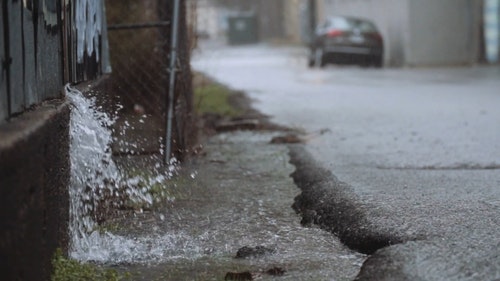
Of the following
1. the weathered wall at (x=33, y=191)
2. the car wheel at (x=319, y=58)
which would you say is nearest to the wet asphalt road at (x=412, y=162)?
the weathered wall at (x=33, y=191)

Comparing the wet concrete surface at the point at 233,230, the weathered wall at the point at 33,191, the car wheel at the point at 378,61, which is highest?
the weathered wall at the point at 33,191

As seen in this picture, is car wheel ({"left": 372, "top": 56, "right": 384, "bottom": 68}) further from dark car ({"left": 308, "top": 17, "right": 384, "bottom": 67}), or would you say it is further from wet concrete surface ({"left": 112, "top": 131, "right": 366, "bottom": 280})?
wet concrete surface ({"left": 112, "top": 131, "right": 366, "bottom": 280})

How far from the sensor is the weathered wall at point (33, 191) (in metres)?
2.88

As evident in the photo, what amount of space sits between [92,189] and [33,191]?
1974 millimetres

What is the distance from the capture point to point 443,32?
2736 centimetres

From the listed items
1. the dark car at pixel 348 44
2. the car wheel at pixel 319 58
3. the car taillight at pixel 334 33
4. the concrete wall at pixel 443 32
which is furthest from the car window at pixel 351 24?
the concrete wall at pixel 443 32

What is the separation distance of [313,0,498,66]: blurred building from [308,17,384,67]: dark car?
784mm

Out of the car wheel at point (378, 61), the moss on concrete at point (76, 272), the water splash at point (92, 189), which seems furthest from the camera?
the car wheel at point (378, 61)

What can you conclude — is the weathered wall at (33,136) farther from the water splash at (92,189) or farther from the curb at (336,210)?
the curb at (336,210)

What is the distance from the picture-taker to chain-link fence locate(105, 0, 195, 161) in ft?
22.8

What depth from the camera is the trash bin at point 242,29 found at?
5832cm

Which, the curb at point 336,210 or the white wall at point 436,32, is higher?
the white wall at point 436,32

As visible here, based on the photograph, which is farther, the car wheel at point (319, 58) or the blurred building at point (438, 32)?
the car wheel at point (319, 58)

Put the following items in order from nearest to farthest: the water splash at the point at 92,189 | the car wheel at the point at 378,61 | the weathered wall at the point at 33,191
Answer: the weathered wall at the point at 33,191 < the water splash at the point at 92,189 < the car wheel at the point at 378,61
